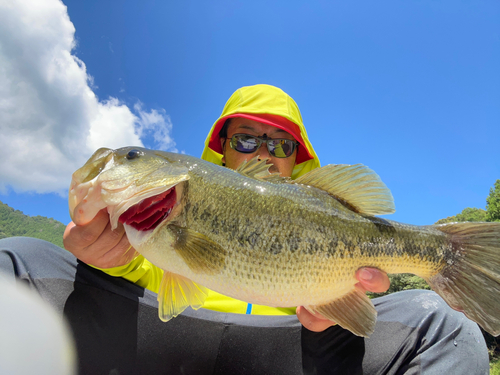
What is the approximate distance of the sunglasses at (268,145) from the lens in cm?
354

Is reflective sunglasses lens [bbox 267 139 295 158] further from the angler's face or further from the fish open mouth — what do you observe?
the fish open mouth

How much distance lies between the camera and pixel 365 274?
70.1 inches

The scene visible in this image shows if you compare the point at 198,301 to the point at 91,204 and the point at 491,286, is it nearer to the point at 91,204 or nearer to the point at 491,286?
the point at 91,204

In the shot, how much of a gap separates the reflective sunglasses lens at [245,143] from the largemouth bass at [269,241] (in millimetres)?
1662

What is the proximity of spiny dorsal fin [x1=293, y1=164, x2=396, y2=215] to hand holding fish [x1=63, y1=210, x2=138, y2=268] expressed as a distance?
1401 mm

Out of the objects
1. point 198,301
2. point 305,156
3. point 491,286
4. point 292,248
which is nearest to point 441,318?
point 491,286

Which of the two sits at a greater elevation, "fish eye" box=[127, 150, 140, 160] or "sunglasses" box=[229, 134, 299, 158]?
"sunglasses" box=[229, 134, 299, 158]

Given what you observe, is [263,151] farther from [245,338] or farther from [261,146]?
[245,338]

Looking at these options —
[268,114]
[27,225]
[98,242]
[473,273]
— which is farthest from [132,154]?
[27,225]

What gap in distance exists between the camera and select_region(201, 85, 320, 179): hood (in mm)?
3491

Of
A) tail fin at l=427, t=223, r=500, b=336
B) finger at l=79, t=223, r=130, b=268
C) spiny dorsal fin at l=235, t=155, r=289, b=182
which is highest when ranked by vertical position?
spiny dorsal fin at l=235, t=155, r=289, b=182

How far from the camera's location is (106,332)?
2357 millimetres

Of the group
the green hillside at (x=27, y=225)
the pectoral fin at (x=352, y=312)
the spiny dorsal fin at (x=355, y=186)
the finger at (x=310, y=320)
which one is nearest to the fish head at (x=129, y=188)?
the spiny dorsal fin at (x=355, y=186)

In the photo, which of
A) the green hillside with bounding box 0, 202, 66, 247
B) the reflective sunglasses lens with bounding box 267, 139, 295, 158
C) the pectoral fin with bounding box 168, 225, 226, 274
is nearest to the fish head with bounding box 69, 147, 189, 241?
the pectoral fin with bounding box 168, 225, 226, 274
